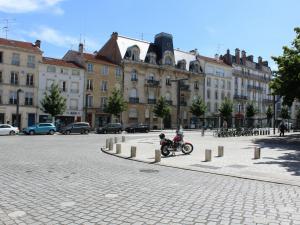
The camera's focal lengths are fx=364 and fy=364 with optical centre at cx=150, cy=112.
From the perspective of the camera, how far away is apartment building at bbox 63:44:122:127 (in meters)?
53.4

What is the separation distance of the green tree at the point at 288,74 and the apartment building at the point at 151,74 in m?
26.2

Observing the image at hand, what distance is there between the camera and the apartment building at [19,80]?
45.8m

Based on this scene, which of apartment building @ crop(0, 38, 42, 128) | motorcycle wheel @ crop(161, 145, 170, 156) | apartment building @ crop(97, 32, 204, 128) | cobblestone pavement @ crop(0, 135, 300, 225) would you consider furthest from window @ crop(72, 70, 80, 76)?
cobblestone pavement @ crop(0, 135, 300, 225)

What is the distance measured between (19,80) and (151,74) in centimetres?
2294

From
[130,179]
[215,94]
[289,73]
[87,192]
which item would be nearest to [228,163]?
[130,179]

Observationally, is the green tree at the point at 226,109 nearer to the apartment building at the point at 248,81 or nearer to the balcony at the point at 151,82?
the apartment building at the point at 248,81

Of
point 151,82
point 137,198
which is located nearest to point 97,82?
point 151,82

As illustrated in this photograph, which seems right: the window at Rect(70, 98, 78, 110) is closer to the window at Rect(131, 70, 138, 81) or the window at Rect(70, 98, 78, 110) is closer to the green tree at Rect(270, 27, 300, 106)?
the window at Rect(131, 70, 138, 81)

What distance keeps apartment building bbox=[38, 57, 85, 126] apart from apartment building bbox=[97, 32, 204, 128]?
8.03m

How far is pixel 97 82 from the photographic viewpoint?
5447 centimetres

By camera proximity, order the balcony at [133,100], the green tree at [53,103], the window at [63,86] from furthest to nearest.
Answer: the balcony at [133,100] → the window at [63,86] → the green tree at [53,103]

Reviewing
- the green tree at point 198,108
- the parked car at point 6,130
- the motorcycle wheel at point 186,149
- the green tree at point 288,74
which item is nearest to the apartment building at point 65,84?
the parked car at point 6,130

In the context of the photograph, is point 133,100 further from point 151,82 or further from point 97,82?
point 97,82

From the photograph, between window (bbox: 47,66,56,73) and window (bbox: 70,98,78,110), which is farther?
window (bbox: 70,98,78,110)
